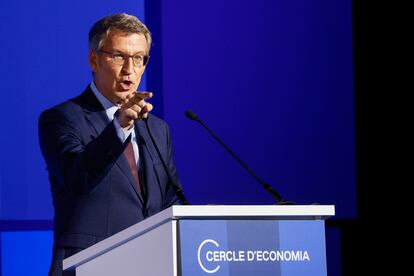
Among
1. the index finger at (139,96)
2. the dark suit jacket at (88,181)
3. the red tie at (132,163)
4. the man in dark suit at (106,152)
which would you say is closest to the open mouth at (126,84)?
the man in dark suit at (106,152)

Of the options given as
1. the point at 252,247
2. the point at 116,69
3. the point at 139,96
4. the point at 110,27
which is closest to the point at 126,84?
the point at 116,69

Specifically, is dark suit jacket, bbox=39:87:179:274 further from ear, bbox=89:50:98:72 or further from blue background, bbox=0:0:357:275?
blue background, bbox=0:0:357:275

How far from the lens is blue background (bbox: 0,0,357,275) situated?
3.53m

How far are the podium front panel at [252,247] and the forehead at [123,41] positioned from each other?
1.08 meters

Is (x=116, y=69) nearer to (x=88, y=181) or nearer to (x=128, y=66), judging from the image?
(x=128, y=66)

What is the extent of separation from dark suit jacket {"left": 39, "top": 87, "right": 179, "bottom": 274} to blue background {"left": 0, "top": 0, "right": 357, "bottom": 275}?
638mm

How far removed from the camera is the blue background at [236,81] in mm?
3531

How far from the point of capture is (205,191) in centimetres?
393

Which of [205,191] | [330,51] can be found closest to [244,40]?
[330,51]

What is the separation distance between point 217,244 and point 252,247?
9 cm

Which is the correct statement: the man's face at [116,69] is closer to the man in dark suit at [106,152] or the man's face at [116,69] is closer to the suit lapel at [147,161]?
the man in dark suit at [106,152]

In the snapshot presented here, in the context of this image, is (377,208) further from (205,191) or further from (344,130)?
(205,191)

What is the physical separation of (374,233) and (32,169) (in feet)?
5.45

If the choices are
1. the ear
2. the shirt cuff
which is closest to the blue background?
the ear
